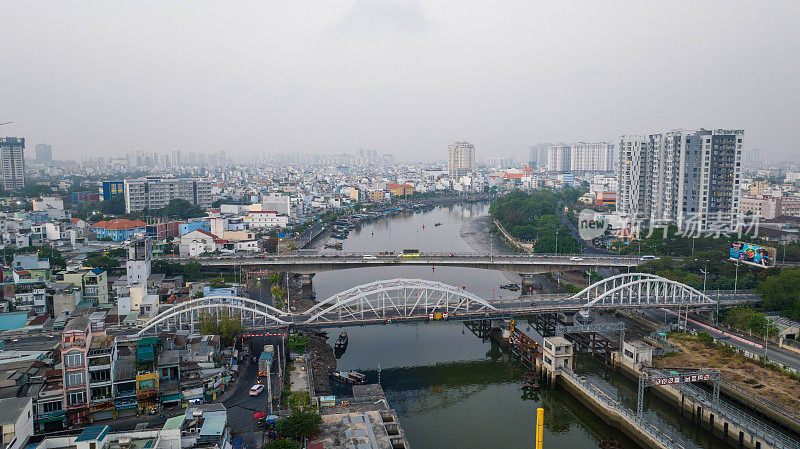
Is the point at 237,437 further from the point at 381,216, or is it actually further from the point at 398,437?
the point at 381,216

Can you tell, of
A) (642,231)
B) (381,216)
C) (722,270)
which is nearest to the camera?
(722,270)

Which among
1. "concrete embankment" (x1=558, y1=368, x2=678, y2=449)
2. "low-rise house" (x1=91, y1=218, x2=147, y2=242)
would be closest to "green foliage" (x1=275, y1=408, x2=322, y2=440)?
"concrete embankment" (x1=558, y1=368, x2=678, y2=449)

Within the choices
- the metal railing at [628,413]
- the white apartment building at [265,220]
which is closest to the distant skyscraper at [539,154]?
the white apartment building at [265,220]

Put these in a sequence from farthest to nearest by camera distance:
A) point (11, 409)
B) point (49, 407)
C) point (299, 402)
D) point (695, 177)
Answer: point (695, 177) → point (299, 402) → point (49, 407) → point (11, 409)

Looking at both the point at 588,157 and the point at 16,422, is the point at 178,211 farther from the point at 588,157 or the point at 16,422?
the point at 588,157

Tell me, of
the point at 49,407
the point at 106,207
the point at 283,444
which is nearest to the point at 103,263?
the point at 49,407

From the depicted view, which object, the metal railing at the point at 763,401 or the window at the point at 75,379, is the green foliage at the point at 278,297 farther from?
the metal railing at the point at 763,401

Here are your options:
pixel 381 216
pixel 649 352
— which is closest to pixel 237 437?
pixel 649 352
